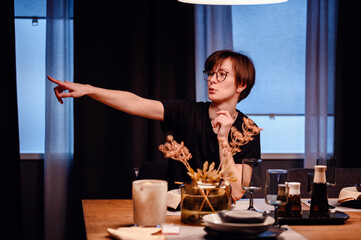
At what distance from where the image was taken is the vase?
1.64 m

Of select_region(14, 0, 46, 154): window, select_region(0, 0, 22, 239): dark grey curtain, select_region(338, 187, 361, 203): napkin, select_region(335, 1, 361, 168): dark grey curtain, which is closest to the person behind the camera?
select_region(338, 187, 361, 203): napkin

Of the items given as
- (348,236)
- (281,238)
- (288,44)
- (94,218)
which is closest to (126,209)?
(94,218)

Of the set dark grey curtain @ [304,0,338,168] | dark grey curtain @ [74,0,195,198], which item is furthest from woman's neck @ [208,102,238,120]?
dark grey curtain @ [304,0,338,168]

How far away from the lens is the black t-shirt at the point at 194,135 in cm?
242

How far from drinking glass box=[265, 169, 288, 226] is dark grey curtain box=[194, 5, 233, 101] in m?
2.29

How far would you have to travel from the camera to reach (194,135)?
8.18 ft

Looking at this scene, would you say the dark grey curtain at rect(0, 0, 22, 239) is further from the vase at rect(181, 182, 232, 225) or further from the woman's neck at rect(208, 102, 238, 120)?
the vase at rect(181, 182, 232, 225)

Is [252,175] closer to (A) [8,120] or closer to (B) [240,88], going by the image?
(B) [240,88]

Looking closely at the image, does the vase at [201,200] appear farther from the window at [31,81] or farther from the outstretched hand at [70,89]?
the window at [31,81]

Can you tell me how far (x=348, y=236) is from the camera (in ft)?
5.21

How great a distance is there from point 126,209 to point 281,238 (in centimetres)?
68

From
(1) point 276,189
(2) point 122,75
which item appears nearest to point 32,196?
(2) point 122,75

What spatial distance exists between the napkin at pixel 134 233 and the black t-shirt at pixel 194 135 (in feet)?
2.83

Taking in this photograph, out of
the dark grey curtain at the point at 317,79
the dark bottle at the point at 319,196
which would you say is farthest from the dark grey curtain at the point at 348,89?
the dark bottle at the point at 319,196
